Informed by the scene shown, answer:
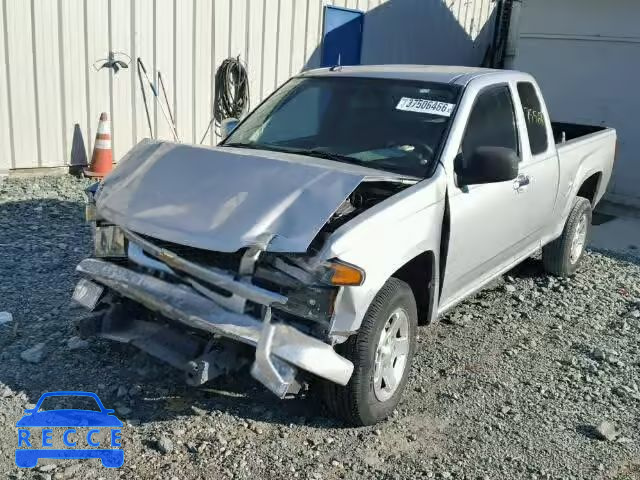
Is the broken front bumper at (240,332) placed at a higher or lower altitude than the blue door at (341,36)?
lower

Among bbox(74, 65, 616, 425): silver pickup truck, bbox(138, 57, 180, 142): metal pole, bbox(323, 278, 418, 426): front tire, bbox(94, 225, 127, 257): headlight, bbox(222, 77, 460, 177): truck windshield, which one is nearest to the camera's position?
bbox(74, 65, 616, 425): silver pickup truck

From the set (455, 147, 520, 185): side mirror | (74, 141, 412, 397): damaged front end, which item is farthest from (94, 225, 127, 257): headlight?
(455, 147, 520, 185): side mirror

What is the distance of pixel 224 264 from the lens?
3.31m

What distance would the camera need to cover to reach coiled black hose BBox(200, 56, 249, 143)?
31.8ft

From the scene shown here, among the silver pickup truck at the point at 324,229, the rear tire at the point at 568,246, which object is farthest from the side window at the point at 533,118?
the rear tire at the point at 568,246

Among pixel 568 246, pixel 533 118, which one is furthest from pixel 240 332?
pixel 568 246

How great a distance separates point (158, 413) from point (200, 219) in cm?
106

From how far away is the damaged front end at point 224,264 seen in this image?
3104 mm

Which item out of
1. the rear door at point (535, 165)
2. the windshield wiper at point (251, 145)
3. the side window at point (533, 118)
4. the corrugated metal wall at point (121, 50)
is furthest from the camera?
the corrugated metal wall at point (121, 50)

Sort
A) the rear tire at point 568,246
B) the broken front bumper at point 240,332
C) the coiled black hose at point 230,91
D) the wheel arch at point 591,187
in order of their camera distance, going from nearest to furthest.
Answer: the broken front bumper at point 240,332 → the rear tire at point 568,246 → the wheel arch at point 591,187 → the coiled black hose at point 230,91

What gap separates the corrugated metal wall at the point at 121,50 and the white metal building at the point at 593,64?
10.2ft

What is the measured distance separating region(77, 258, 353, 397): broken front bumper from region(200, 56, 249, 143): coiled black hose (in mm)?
6550

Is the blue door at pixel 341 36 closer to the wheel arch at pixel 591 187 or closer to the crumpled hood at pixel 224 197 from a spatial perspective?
the wheel arch at pixel 591 187

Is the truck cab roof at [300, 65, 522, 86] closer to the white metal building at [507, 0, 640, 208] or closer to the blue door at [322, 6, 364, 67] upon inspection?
the white metal building at [507, 0, 640, 208]
